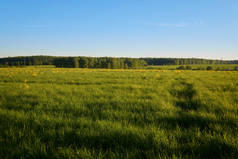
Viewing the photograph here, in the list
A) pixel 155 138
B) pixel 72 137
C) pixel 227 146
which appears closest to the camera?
pixel 227 146

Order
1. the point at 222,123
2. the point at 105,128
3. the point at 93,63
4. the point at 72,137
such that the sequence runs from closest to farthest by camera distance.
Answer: the point at 72,137
the point at 105,128
the point at 222,123
the point at 93,63

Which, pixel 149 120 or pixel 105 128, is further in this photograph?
pixel 149 120

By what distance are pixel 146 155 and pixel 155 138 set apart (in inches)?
15.6

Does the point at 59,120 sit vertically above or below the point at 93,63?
below

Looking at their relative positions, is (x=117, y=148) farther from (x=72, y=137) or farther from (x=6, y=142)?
(x=6, y=142)

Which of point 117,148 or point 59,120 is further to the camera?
point 59,120

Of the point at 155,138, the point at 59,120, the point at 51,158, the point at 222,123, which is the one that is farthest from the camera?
the point at 59,120

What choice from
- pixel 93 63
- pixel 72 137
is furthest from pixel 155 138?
pixel 93 63

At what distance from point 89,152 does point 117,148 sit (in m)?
0.46

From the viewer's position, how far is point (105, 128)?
2.38m

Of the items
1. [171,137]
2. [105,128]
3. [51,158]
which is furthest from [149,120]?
[51,158]

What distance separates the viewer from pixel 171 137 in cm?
208

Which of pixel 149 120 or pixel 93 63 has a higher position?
pixel 93 63

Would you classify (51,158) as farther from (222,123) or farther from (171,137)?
(222,123)
